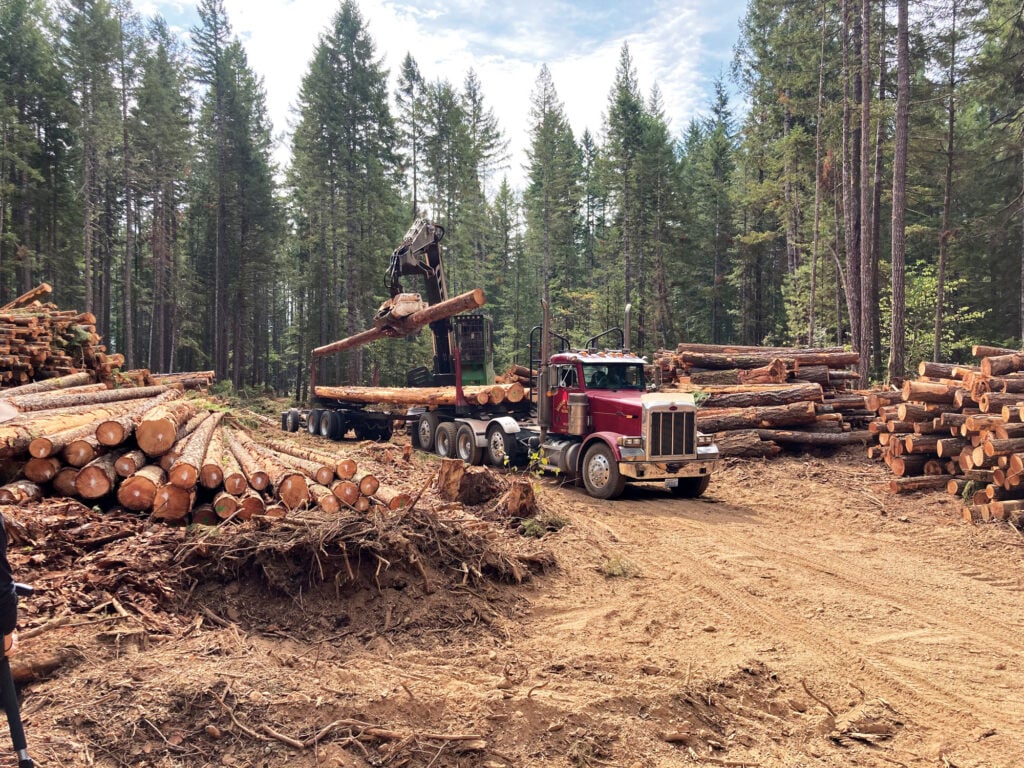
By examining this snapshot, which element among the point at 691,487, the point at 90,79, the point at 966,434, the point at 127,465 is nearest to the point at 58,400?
the point at 127,465

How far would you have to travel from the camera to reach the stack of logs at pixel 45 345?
508 inches

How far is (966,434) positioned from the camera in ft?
31.4

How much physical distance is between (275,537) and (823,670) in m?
4.35

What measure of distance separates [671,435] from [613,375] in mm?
1822

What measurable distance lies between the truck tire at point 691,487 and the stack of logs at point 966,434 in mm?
3158

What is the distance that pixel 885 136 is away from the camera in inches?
966

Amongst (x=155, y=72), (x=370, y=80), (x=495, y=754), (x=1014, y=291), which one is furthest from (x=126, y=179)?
(x=1014, y=291)

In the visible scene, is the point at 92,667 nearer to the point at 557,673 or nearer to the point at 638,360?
the point at 557,673

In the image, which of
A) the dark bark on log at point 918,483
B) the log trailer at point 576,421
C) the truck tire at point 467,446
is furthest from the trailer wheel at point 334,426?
the dark bark on log at point 918,483

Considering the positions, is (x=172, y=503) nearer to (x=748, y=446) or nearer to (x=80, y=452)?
(x=80, y=452)

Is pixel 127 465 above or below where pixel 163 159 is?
below

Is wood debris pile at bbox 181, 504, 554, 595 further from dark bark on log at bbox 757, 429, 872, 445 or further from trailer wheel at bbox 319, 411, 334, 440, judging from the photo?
trailer wheel at bbox 319, 411, 334, 440

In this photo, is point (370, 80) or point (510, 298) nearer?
point (370, 80)

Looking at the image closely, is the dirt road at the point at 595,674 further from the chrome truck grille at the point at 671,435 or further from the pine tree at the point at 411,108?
the pine tree at the point at 411,108
